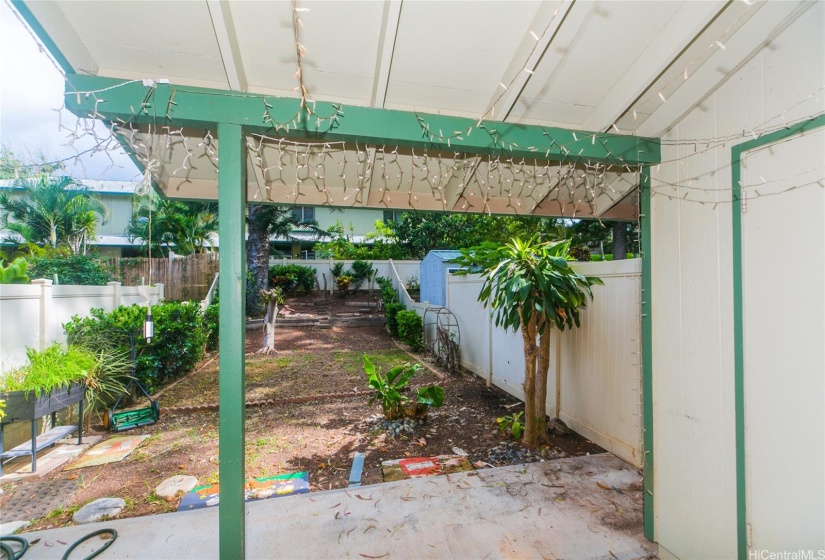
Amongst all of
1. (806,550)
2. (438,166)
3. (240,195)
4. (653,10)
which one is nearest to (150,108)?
(240,195)

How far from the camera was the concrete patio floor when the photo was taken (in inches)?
76.2

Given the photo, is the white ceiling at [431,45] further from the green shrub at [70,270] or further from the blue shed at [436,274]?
the green shrub at [70,270]

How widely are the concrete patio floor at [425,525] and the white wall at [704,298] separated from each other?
1.41 feet

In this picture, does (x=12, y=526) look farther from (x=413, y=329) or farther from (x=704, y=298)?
(x=413, y=329)

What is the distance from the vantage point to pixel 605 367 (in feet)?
10.4

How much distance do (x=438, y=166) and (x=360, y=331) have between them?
809 centimetres

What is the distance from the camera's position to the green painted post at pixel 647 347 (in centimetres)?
193

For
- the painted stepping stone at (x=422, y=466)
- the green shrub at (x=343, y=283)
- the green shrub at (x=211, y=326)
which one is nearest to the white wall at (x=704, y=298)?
the painted stepping stone at (x=422, y=466)

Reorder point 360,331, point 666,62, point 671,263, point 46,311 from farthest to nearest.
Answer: point 360,331 → point 46,311 → point 671,263 → point 666,62

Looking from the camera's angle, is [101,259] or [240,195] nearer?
[240,195]

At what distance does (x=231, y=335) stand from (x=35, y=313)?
12.2 ft

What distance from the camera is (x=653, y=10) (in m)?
1.31

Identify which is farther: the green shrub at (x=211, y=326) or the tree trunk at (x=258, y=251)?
the tree trunk at (x=258, y=251)

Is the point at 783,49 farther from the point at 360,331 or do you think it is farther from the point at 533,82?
the point at 360,331
